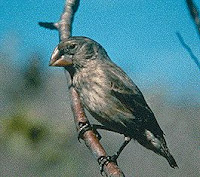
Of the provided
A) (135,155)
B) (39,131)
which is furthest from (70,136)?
(135,155)

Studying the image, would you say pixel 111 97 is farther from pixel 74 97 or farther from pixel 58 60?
pixel 58 60

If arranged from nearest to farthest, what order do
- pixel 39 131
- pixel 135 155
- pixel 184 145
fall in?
pixel 39 131, pixel 184 145, pixel 135 155

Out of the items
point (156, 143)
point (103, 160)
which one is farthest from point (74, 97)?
point (103, 160)

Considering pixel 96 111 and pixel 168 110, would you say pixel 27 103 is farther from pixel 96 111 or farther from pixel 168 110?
pixel 168 110

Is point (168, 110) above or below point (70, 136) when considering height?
below

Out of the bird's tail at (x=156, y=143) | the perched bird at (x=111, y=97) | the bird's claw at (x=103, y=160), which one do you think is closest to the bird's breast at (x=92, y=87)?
the perched bird at (x=111, y=97)

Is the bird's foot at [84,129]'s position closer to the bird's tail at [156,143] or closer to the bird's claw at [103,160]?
the bird's claw at [103,160]

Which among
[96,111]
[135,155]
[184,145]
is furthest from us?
[135,155]

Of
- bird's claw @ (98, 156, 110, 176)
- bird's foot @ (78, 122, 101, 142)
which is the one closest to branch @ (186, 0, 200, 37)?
bird's claw @ (98, 156, 110, 176)
